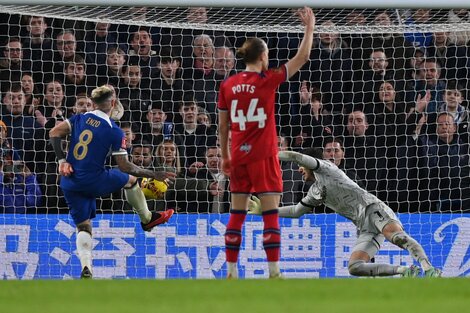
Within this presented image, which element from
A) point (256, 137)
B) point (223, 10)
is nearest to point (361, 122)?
point (223, 10)

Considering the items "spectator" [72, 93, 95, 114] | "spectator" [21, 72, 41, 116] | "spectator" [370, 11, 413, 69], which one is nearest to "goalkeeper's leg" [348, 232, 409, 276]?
"spectator" [370, 11, 413, 69]

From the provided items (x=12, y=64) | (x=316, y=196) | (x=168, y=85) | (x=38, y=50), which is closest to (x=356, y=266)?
(x=316, y=196)

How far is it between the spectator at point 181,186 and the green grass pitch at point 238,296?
5.43 m

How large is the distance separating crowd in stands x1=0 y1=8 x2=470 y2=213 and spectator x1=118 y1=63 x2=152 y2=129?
0.5 inches

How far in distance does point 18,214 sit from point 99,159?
1969mm

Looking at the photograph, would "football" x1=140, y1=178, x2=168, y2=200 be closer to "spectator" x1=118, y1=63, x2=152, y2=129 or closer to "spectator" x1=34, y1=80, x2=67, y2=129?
"spectator" x1=118, y1=63, x2=152, y2=129

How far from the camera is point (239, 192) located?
931cm

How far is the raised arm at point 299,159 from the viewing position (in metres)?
11.0

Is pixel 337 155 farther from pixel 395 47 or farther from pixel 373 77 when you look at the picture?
pixel 395 47

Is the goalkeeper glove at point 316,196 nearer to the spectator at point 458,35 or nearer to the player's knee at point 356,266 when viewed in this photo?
the player's knee at point 356,266

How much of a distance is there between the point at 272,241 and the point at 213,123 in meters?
5.37

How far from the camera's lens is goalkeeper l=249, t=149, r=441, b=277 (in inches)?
471

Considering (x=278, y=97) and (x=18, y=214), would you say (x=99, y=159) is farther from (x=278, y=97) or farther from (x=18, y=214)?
(x=278, y=97)

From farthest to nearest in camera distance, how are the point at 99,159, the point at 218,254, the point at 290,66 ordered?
the point at 218,254, the point at 99,159, the point at 290,66
